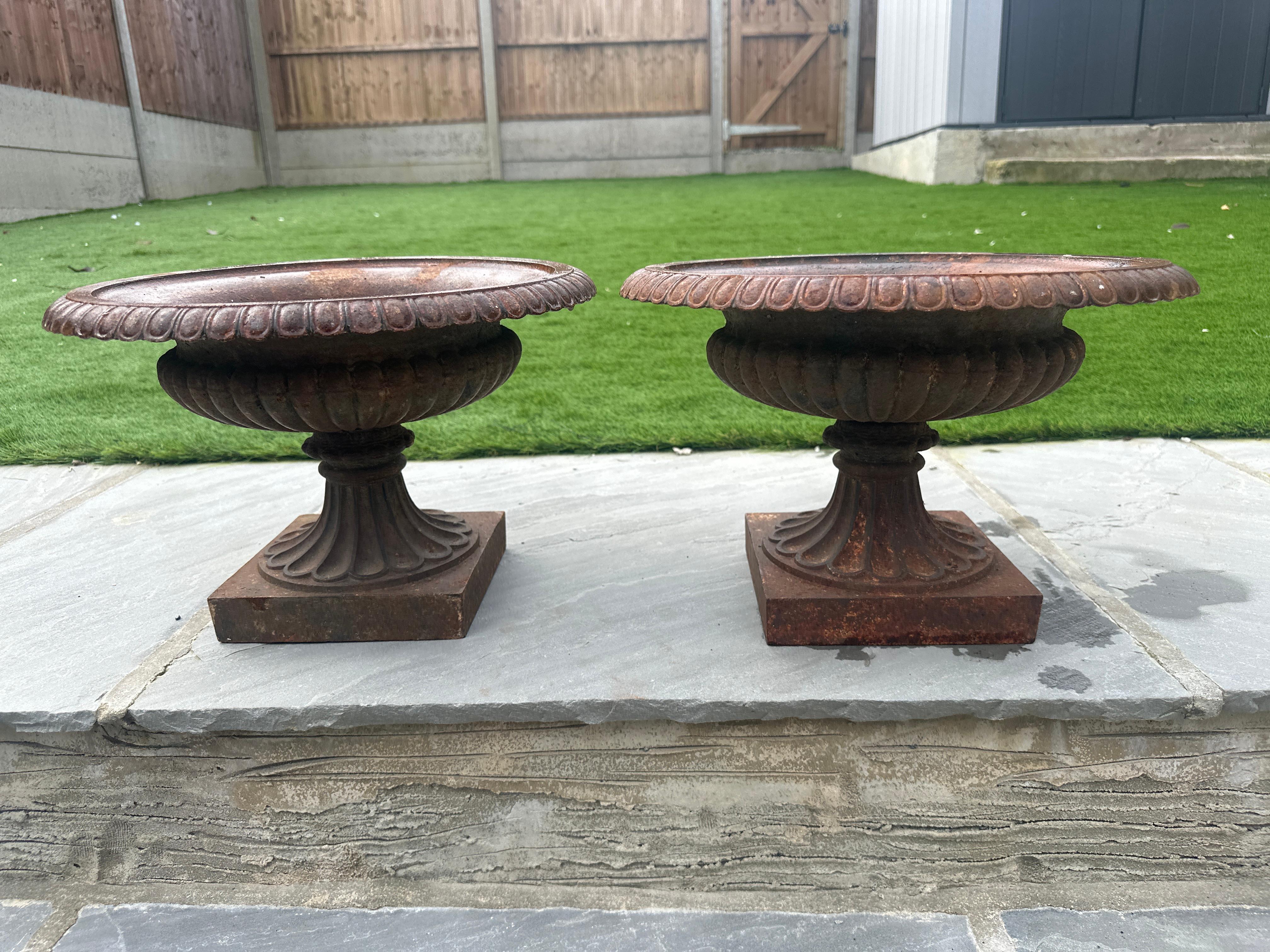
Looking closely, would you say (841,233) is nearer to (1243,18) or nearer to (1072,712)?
(1243,18)

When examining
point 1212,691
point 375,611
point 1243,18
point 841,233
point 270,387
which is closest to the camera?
point 1212,691

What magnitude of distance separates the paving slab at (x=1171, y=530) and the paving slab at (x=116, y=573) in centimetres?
214

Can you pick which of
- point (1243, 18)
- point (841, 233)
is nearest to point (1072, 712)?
point (841, 233)

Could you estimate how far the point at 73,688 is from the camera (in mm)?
1593

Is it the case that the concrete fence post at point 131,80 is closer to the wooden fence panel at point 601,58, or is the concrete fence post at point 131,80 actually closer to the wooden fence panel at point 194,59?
the wooden fence panel at point 194,59

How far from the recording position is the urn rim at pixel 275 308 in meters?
1.34

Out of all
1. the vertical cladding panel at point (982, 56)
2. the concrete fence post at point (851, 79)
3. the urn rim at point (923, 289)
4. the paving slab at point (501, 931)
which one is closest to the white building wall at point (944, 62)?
the vertical cladding panel at point (982, 56)

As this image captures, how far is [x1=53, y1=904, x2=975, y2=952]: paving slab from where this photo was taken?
1.40m

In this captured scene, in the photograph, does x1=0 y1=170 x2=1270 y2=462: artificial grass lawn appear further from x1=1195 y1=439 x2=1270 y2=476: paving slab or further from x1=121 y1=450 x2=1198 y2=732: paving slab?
x1=121 y1=450 x2=1198 y2=732: paving slab

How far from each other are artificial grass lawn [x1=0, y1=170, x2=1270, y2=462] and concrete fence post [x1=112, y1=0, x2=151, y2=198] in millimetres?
539

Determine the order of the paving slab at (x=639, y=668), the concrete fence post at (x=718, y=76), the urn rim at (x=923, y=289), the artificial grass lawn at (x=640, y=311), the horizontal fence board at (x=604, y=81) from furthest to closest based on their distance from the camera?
1. the horizontal fence board at (x=604, y=81)
2. the concrete fence post at (x=718, y=76)
3. the artificial grass lawn at (x=640, y=311)
4. the paving slab at (x=639, y=668)
5. the urn rim at (x=923, y=289)

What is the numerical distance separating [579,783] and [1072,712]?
91 centimetres

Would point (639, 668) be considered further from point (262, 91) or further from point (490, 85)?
point (262, 91)

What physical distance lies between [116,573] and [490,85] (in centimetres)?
984
